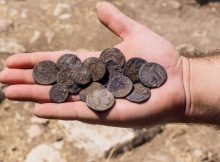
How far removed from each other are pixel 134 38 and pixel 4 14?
2534 mm

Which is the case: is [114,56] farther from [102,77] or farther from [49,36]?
[49,36]

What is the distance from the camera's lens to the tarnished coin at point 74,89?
3.46m

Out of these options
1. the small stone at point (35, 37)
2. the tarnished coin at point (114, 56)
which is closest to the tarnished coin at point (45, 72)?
the tarnished coin at point (114, 56)

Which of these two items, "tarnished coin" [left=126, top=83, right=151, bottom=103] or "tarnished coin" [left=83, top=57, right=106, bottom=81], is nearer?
"tarnished coin" [left=126, top=83, right=151, bottom=103]

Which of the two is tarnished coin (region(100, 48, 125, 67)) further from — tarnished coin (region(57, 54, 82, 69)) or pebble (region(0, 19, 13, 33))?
pebble (region(0, 19, 13, 33))

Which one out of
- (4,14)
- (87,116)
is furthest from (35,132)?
(4,14)

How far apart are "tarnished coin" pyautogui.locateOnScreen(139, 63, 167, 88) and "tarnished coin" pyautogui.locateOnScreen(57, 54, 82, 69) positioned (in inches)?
21.0

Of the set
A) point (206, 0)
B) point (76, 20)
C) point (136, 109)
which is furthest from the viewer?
point (206, 0)

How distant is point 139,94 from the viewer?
3.35m

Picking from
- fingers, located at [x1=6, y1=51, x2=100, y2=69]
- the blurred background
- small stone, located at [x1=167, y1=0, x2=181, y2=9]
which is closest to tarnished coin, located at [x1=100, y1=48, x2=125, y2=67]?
fingers, located at [x1=6, y1=51, x2=100, y2=69]

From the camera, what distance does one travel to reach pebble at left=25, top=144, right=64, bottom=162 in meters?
4.08

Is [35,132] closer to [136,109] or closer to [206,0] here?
[136,109]

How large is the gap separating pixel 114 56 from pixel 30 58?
708 millimetres

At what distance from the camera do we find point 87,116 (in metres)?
3.29
